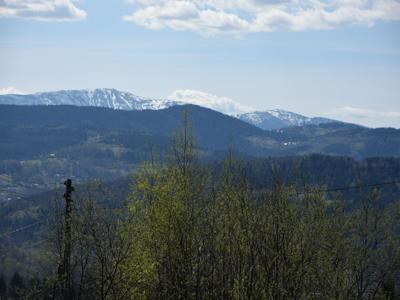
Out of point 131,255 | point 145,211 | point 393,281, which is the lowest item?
point 393,281

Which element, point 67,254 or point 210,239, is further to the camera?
point 67,254

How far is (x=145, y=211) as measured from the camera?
31641mm

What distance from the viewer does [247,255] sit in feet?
92.1

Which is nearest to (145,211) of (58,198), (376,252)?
(58,198)

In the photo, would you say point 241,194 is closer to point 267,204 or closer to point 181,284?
point 267,204

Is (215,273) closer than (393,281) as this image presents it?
Yes

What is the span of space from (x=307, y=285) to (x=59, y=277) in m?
13.5

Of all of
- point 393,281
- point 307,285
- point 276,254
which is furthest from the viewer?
point 393,281

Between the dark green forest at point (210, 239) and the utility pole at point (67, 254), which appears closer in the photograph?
the dark green forest at point (210, 239)

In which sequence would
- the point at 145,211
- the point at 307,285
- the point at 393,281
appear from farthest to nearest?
the point at 393,281, the point at 145,211, the point at 307,285

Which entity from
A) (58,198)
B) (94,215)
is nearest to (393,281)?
(94,215)

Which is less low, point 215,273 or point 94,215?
point 94,215

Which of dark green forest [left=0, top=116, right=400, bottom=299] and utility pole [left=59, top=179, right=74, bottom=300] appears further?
utility pole [left=59, top=179, right=74, bottom=300]

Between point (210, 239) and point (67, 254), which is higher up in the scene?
point (210, 239)
